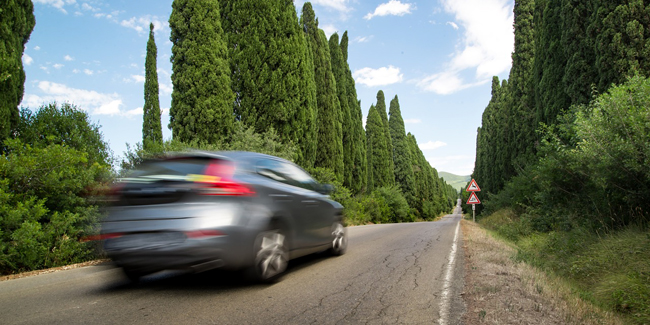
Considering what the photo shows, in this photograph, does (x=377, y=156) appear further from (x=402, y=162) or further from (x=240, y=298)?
(x=240, y=298)

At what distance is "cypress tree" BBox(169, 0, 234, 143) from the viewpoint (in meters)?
14.8

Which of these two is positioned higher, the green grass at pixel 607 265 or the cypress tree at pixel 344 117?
the cypress tree at pixel 344 117

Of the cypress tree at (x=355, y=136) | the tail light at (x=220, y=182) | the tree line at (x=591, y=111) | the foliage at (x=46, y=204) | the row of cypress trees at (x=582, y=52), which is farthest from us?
the cypress tree at (x=355, y=136)

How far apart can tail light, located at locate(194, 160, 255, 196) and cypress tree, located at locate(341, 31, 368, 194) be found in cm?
2450

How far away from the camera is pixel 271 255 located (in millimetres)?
4781

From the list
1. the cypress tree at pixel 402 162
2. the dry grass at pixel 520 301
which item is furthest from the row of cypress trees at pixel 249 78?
the cypress tree at pixel 402 162

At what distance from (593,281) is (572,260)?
163 cm

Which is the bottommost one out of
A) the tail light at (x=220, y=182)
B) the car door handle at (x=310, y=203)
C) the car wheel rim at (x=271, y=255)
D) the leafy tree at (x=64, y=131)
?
the car wheel rim at (x=271, y=255)

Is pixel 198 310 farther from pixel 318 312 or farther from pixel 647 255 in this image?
pixel 647 255

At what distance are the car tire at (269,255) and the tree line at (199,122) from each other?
407 centimetres

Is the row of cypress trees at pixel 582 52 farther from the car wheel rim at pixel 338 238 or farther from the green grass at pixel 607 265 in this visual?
the car wheel rim at pixel 338 238

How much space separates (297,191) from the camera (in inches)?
220

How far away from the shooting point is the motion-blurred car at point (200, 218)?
4102 millimetres

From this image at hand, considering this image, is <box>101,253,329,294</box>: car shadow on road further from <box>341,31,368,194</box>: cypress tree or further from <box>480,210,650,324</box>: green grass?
<box>341,31,368,194</box>: cypress tree
